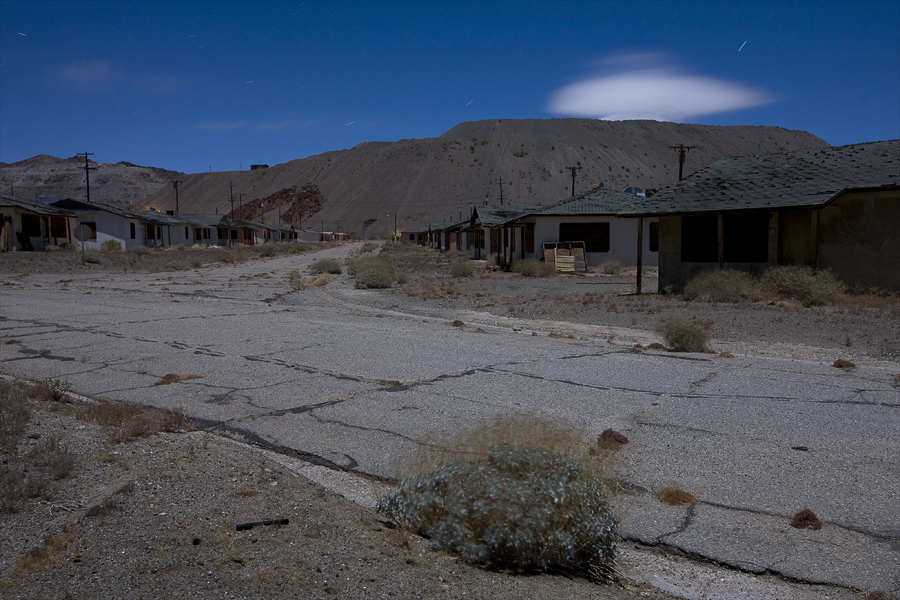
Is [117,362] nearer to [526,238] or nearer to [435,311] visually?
[435,311]

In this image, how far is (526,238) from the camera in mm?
38812

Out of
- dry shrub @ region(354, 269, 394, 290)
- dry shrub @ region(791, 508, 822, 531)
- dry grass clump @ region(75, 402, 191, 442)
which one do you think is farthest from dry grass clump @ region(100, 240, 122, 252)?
dry shrub @ region(791, 508, 822, 531)

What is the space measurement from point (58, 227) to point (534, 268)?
35.8 m

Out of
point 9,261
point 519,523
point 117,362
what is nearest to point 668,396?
point 519,523

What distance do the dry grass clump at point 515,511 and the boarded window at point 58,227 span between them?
2080 inches

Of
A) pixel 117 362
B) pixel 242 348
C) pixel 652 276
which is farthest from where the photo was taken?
pixel 652 276

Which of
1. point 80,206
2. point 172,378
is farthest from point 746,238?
point 80,206

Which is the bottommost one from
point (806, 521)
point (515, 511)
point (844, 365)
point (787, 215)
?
point (806, 521)

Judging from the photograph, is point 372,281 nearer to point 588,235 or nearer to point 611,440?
point 588,235

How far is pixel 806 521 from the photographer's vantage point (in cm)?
469

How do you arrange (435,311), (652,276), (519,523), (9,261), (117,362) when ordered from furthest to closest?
(9,261) → (652,276) → (435,311) → (117,362) → (519,523)

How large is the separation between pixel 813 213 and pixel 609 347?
1095 cm

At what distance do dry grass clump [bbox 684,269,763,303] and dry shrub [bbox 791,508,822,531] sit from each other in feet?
50.5

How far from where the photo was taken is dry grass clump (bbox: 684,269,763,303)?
19469 millimetres
